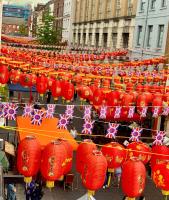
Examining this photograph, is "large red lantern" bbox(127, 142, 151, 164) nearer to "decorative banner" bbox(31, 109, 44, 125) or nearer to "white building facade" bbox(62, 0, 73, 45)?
"decorative banner" bbox(31, 109, 44, 125)

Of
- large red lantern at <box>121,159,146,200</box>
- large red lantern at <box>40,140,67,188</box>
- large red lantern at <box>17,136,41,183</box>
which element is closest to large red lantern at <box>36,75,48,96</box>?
large red lantern at <box>17,136,41,183</box>

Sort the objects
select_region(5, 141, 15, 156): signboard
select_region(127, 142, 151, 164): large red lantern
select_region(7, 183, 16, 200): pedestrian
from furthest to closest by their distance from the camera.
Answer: select_region(5, 141, 15, 156): signboard → select_region(7, 183, 16, 200): pedestrian → select_region(127, 142, 151, 164): large red lantern

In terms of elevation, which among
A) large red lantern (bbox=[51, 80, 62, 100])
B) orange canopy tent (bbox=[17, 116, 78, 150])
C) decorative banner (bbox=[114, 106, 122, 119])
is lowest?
orange canopy tent (bbox=[17, 116, 78, 150])

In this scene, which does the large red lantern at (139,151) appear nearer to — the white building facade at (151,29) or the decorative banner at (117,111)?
the decorative banner at (117,111)

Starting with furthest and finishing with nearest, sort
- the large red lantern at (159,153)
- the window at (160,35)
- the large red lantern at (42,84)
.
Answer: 1. the window at (160,35)
2. the large red lantern at (42,84)
3. the large red lantern at (159,153)

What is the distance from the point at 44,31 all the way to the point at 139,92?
183ft

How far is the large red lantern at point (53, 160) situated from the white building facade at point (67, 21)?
7019 cm

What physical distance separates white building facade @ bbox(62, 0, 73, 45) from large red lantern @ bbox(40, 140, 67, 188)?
7019cm

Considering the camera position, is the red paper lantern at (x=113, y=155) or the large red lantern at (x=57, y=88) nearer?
the red paper lantern at (x=113, y=155)

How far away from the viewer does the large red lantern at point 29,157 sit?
1193 centimetres

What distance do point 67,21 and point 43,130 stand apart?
72802 mm

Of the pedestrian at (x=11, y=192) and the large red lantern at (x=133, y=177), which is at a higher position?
the large red lantern at (x=133, y=177)

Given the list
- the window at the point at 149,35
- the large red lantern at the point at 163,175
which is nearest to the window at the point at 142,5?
the window at the point at 149,35

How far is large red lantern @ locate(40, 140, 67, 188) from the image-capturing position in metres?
11.7
